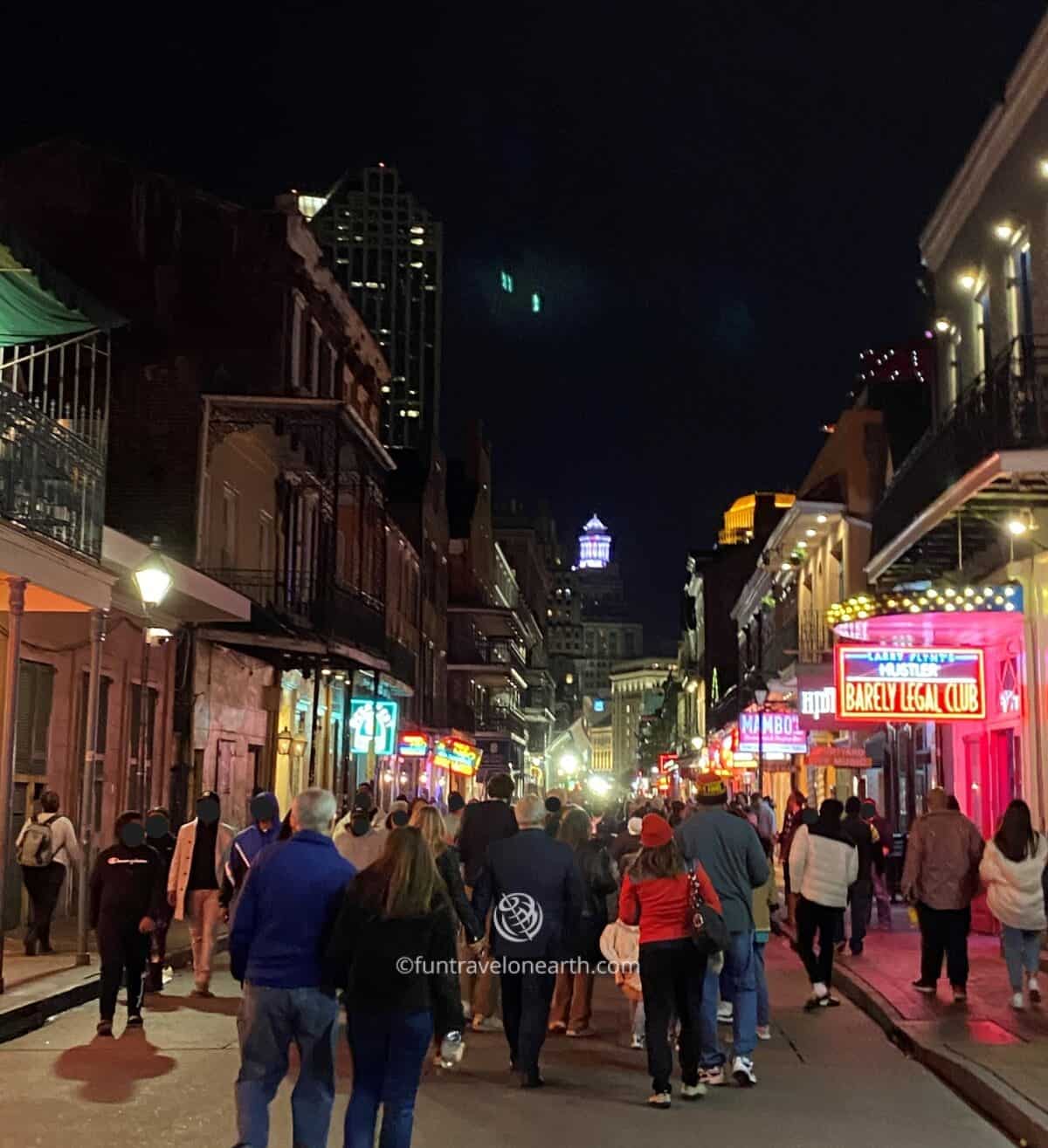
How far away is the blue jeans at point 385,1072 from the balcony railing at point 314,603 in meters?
18.4

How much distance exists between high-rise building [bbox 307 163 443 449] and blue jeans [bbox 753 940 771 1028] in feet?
314

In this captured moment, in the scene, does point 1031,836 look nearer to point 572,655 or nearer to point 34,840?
point 34,840

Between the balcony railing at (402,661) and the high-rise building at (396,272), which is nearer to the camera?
the balcony railing at (402,661)

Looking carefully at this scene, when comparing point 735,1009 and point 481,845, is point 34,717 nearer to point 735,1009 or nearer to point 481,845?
point 481,845

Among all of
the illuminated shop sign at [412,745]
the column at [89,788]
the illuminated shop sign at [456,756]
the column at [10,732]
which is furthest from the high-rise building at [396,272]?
the column at [10,732]

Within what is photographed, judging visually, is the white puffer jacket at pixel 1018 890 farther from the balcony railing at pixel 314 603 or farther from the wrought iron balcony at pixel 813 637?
the wrought iron balcony at pixel 813 637

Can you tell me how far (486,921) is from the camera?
32.4 feet

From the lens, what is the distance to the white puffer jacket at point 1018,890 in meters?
11.9

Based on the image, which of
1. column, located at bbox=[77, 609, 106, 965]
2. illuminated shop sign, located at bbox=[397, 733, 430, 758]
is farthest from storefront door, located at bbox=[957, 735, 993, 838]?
illuminated shop sign, located at bbox=[397, 733, 430, 758]

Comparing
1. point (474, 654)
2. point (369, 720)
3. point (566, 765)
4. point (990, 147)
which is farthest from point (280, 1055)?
point (566, 765)

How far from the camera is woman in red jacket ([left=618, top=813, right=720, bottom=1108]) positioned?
343 inches

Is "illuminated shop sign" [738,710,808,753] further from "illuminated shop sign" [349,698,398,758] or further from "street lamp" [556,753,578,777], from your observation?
"street lamp" [556,753,578,777]

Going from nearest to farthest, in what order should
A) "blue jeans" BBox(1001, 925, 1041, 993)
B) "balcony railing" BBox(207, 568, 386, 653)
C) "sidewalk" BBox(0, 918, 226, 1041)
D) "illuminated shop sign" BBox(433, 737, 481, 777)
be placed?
1. "sidewalk" BBox(0, 918, 226, 1041)
2. "blue jeans" BBox(1001, 925, 1041, 993)
3. "balcony railing" BBox(207, 568, 386, 653)
4. "illuminated shop sign" BBox(433, 737, 481, 777)

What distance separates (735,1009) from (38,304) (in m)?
9.53
